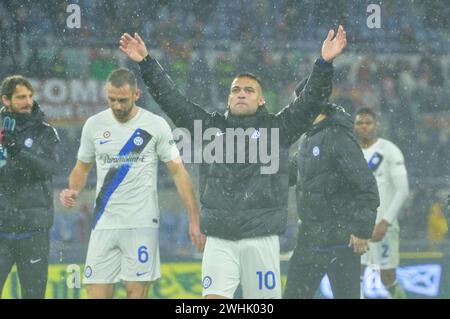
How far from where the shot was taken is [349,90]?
12742 millimetres

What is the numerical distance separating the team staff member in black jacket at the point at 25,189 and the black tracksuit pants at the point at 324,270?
5.47 feet

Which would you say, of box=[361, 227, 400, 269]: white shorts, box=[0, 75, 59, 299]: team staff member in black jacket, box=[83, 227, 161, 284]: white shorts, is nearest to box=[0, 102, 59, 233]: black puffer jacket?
box=[0, 75, 59, 299]: team staff member in black jacket

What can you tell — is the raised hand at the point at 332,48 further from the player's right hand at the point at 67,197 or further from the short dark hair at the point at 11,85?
the short dark hair at the point at 11,85

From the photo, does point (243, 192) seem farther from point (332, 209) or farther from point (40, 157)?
point (40, 157)

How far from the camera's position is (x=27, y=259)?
7.22m

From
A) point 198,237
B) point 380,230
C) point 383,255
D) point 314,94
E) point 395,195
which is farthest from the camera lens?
point 383,255

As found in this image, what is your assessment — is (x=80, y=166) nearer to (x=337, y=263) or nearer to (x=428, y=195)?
(x=337, y=263)

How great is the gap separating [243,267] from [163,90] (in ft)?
3.91

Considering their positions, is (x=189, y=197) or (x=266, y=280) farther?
(x=189, y=197)

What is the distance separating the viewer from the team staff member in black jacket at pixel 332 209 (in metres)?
7.15

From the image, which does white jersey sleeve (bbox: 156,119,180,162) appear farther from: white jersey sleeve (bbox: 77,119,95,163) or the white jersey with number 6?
Answer: white jersey sleeve (bbox: 77,119,95,163)

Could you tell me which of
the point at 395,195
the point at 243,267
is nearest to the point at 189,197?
the point at 243,267

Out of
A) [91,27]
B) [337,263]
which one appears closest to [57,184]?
[91,27]
